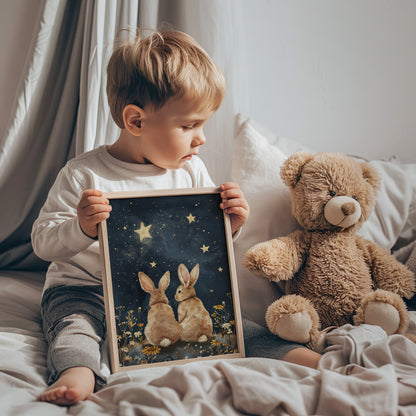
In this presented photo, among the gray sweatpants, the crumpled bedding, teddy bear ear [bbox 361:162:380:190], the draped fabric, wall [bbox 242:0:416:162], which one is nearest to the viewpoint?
the crumpled bedding

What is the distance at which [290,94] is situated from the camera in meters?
1.64

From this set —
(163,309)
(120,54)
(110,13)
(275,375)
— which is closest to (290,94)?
(110,13)

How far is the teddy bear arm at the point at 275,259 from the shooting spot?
1017mm

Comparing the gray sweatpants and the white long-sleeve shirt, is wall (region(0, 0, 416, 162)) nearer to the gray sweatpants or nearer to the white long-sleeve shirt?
the white long-sleeve shirt

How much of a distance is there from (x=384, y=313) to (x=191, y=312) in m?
0.38

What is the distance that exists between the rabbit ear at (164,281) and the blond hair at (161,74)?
13.3 inches

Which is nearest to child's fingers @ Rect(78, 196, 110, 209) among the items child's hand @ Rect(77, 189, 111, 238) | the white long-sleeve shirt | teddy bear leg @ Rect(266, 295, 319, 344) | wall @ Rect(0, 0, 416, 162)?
child's hand @ Rect(77, 189, 111, 238)

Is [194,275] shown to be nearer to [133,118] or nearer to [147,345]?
[147,345]

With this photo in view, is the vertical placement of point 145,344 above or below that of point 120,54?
below

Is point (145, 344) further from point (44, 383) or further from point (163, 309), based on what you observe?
point (44, 383)

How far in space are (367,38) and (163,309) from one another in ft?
4.07

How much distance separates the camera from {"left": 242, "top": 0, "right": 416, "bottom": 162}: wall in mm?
1611

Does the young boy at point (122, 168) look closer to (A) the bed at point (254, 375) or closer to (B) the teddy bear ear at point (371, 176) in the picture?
(A) the bed at point (254, 375)

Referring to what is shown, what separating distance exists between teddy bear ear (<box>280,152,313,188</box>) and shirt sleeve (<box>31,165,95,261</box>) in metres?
0.46
